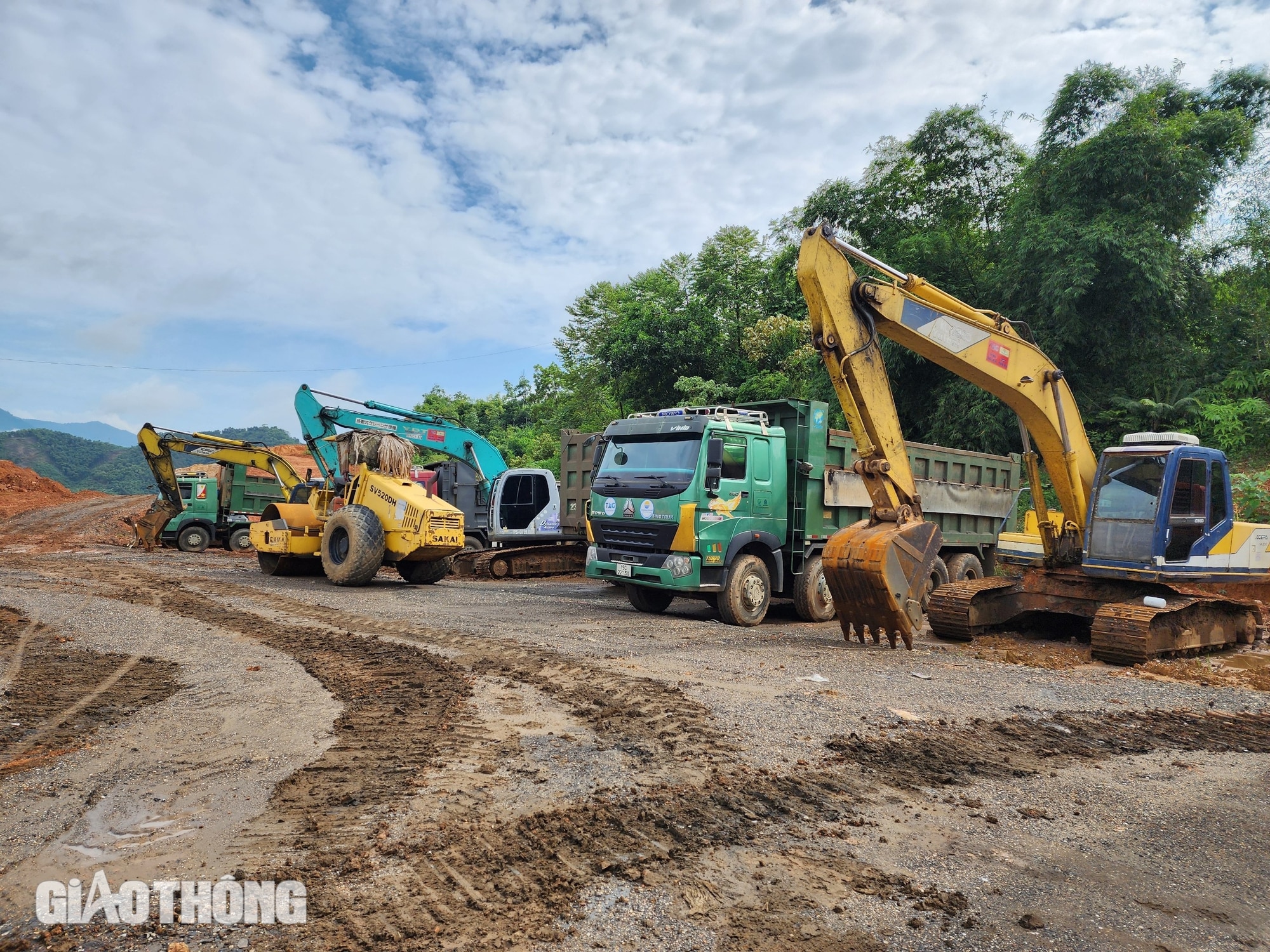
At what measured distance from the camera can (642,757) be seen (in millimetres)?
4719

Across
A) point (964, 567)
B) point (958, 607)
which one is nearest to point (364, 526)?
point (958, 607)

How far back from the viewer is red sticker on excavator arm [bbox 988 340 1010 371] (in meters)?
9.62

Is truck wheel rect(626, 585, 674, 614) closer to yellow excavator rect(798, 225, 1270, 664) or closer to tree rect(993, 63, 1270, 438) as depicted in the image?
yellow excavator rect(798, 225, 1270, 664)

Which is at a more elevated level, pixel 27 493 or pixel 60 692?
pixel 27 493

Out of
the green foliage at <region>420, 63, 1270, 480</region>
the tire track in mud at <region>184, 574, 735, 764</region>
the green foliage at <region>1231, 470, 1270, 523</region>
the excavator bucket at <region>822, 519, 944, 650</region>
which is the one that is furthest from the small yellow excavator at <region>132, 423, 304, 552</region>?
the green foliage at <region>1231, 470, 1270, 523</region>

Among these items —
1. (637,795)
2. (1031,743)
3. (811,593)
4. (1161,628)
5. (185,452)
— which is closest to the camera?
(637,795)

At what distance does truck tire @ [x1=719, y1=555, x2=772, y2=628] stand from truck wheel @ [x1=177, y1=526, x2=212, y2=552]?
18.4 metres

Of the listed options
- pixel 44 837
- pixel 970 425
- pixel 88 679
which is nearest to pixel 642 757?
pixel 44 837

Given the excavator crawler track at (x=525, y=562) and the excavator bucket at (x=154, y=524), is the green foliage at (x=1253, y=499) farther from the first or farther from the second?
the excavator bucket at (x=154, y=524)

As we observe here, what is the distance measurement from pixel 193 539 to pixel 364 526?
12.4m

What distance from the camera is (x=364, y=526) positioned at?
13.7 m

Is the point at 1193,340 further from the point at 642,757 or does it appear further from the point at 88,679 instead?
the point at 88,679

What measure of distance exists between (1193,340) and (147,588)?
23929mm

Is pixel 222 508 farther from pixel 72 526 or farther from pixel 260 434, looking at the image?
pixel 260 434
